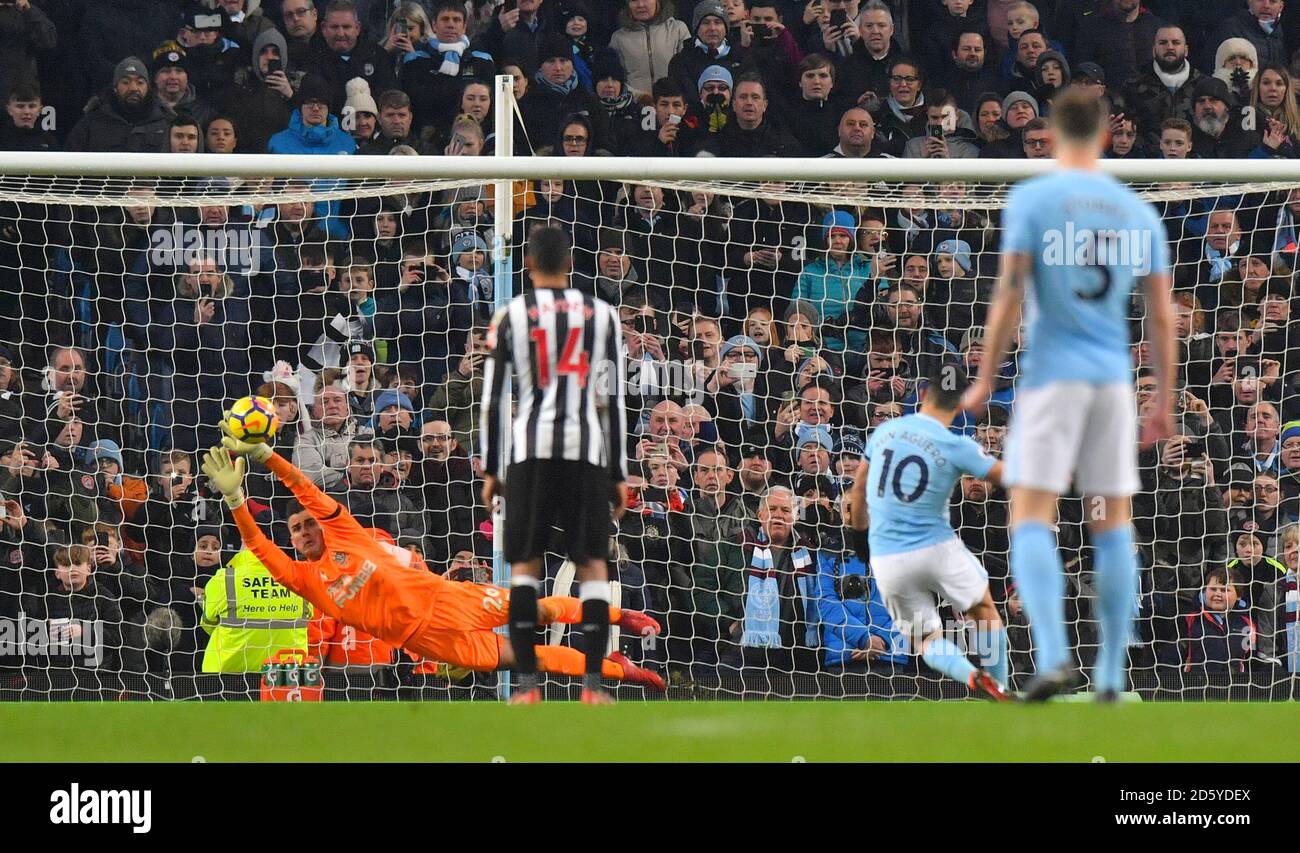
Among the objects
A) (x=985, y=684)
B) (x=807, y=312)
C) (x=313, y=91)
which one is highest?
(x=313, y=91)

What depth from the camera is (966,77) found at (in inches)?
462

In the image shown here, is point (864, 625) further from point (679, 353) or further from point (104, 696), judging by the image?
point (104, 696)

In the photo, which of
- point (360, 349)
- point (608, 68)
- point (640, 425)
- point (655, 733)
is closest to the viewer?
point (655, 733)

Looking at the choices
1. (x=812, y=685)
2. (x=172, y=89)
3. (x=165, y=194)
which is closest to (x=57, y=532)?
(x=165, y=194)

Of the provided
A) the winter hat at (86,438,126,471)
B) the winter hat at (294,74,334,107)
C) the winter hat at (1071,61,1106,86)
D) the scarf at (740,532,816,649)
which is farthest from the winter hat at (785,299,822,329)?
the winter hat at (86,438,126,471)

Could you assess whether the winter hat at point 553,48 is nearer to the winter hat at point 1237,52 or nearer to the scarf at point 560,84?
the scarf at point 560,84

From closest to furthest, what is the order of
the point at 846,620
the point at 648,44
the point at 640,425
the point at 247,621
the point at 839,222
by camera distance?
the point at 247,621
the point at 846,620
the point at 640,425
the point at 839,222
the point at 648,44

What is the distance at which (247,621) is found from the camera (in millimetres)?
9758

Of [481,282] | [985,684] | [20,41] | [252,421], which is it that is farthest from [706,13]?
[985,684]

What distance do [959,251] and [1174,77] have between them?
2.36m

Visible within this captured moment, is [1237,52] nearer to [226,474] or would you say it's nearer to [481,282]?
[481,282]

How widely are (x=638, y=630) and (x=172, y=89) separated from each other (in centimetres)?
482

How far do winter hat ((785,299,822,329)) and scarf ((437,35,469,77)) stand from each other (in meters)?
2.89

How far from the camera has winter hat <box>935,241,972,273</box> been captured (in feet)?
34.3
